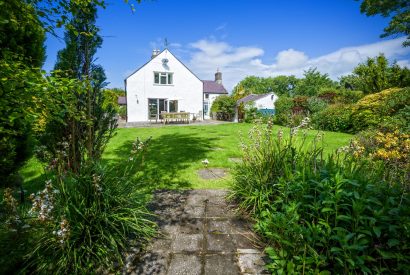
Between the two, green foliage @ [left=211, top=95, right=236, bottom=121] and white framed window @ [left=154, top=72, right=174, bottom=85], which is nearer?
white framed window @ [left=154, top=72, right=174, bottom=85]

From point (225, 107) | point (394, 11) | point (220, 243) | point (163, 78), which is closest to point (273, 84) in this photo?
point (225, 107)

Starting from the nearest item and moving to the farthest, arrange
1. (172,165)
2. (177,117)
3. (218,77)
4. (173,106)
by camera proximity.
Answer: (172,165)
(177,117)
(173,106)
(218,77)

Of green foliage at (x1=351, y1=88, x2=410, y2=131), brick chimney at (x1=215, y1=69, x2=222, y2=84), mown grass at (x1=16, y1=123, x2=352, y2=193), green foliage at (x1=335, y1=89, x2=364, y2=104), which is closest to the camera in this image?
mown grass at (x1=16, y1=123, x2=352, y2=193)

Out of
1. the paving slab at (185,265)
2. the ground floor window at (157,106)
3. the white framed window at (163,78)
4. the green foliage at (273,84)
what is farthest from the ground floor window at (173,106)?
the green foliage at (273,84)

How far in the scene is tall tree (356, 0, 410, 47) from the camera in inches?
408

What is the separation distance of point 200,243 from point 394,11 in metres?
14.2

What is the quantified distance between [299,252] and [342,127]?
14.2 metres

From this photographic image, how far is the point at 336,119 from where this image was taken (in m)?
14.6

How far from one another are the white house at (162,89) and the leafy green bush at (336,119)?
1416 cm

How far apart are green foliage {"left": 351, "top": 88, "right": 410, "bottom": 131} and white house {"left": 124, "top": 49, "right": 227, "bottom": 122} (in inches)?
656

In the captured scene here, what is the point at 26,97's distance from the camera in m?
2.37

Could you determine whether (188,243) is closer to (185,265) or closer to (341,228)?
(185,265)

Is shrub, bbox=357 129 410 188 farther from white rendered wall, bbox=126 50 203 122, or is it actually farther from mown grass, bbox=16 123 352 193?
white rendered wall, bbox=126 50 203 122

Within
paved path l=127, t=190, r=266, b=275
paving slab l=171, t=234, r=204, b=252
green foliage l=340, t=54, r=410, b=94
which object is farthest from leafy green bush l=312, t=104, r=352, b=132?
paving slab l=171, t=234, r=204, b=252
